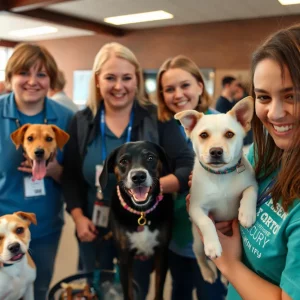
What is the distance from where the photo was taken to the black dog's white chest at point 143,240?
1286 mm

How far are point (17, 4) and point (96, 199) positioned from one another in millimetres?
4400

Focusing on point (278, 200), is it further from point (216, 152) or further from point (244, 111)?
point (244, 111)

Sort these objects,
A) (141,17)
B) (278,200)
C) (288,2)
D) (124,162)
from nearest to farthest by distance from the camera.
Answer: (278,200), (124,162), (288,2), (141,17)

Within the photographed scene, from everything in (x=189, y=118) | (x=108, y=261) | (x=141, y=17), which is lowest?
(x=108, y=261)

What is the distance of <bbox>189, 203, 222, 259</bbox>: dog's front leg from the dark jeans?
0.52 meters

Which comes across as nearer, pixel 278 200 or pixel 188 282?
pixel 278 200

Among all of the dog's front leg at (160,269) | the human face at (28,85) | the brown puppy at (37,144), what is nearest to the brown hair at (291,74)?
the dog's front leg at (160,269)

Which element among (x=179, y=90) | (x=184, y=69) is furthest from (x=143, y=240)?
(x=184, y=69)

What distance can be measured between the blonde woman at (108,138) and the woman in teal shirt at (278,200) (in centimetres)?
52

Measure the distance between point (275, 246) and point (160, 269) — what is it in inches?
23.3

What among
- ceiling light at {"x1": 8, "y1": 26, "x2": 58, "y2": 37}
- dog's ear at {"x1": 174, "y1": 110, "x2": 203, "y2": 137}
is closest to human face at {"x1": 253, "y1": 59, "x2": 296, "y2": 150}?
dog's ear at {"x1": 174, "y1": 110, "x2": 203, "y2": 137}

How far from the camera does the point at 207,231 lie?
1.07 meters

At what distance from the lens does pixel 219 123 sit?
1.12 m

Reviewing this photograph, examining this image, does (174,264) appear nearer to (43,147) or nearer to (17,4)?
(43,147)
